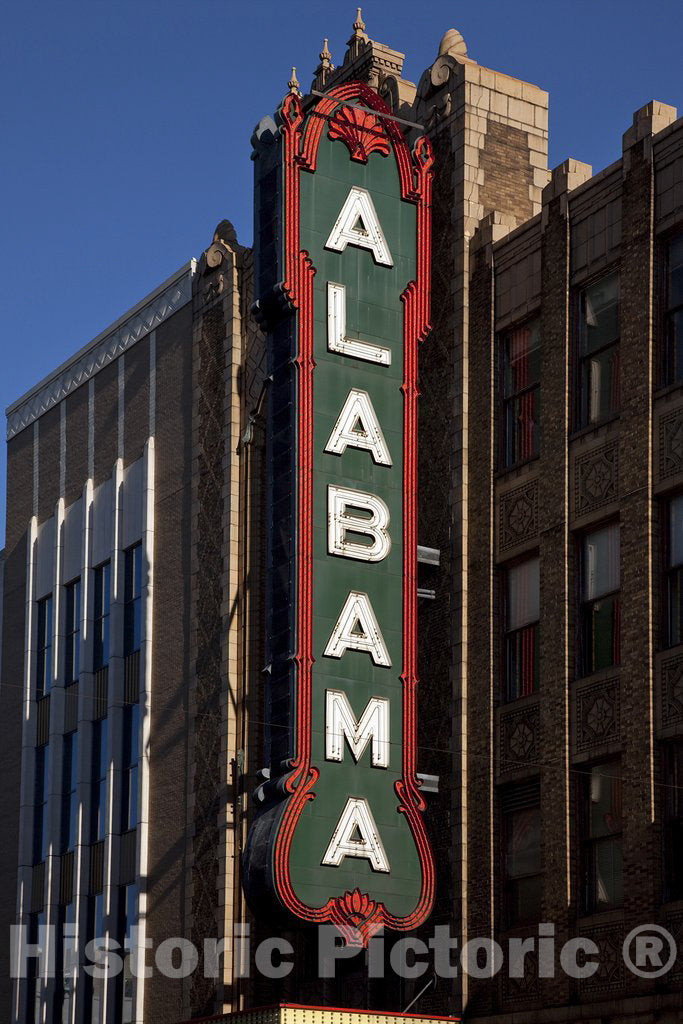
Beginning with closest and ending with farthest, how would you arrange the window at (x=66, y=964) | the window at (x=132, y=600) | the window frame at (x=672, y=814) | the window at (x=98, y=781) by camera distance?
the window frame at (x=672, y=814) → the window at (x=66, y=964) → the window at (x=98, y=781) → the window at (x=132, y=600)

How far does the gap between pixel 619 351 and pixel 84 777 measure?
17.6 m

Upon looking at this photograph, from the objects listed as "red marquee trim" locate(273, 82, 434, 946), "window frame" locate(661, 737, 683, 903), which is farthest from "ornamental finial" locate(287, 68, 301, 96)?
"window frame" locate(661, 737, 683, 903)

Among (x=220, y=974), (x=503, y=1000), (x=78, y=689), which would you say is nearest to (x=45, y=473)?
(x=78, y=689)

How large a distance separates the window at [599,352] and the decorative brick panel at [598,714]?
4192 millimetres

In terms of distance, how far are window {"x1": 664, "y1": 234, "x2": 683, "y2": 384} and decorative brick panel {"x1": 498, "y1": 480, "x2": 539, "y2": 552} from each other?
333 centimetres

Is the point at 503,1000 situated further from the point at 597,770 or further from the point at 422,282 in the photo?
the point at 422,282

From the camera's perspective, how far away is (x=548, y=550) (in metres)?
29.8

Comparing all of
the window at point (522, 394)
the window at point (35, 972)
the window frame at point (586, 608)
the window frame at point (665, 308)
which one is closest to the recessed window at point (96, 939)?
the window at point (35, 972)

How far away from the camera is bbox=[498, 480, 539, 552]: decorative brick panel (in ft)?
Answer: 99.6

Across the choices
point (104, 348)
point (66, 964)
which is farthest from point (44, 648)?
point (66, 964)

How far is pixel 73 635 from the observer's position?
43750 millimetres

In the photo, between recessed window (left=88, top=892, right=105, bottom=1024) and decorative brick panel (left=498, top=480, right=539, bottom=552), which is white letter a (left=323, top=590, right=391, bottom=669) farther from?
recessed window (left=88, top=892, right=105, bottom=1024)

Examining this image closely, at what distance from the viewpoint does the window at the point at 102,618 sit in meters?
41.7

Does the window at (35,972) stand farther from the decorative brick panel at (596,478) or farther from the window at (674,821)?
the window at (674,821)
